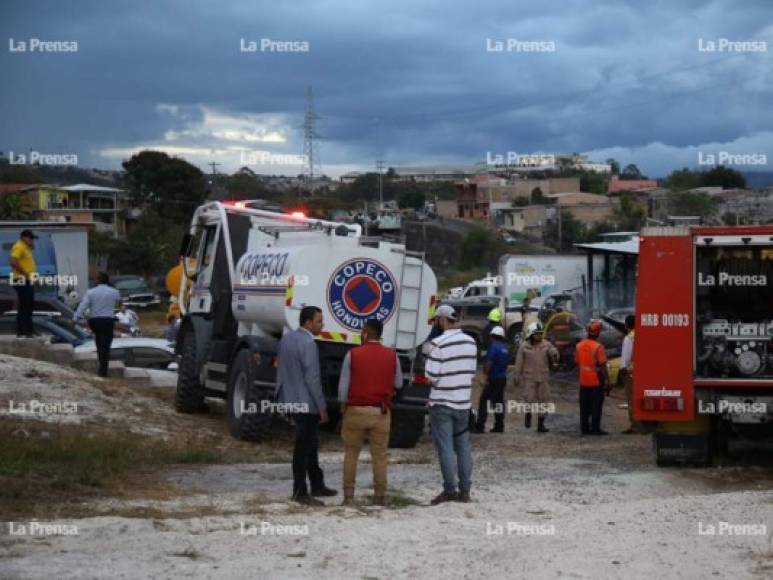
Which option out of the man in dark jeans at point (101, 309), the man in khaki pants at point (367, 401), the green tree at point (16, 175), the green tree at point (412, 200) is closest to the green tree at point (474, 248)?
the green tree at point (412, 200)

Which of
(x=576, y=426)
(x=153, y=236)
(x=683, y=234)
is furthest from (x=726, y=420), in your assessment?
(x=153, y=236)

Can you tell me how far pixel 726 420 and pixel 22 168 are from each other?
96954 mm

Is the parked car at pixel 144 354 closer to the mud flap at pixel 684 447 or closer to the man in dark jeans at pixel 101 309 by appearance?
the man in dark jeans at pixel 101 309

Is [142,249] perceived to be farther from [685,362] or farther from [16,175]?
[685,362]

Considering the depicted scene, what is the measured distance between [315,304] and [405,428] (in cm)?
209

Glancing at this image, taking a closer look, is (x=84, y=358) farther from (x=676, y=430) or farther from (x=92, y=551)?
(x=92, y=551)

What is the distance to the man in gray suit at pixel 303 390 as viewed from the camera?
12266mm

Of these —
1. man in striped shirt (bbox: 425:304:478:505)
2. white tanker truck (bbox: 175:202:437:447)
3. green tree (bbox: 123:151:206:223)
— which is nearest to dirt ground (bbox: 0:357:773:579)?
man in striped shirt (bbox: 425:304:478:505)

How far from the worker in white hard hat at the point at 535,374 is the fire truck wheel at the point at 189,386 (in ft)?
16.6

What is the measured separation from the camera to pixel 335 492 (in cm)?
1282

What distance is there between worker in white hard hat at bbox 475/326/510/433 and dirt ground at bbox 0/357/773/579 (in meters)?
3.52

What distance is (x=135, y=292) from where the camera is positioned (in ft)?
194

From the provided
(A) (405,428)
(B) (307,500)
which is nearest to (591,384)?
(A) (405,428)

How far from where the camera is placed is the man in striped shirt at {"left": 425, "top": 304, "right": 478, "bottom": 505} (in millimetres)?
12406
